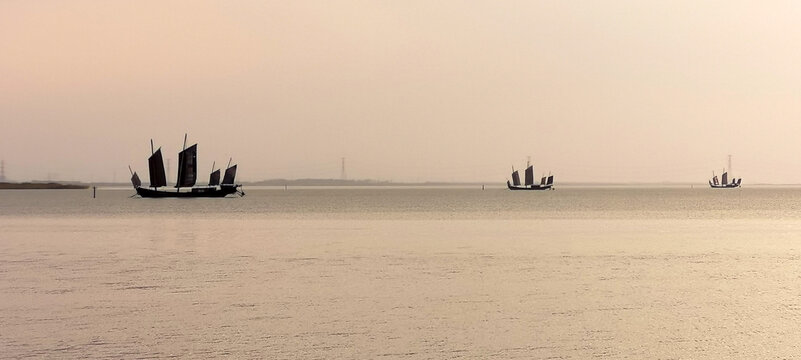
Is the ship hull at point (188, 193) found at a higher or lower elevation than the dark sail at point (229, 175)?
lower

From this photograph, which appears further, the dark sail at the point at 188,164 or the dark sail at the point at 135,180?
the dark sail at the point at 135,180

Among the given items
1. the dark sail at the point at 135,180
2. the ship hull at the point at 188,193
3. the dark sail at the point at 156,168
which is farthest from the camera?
the dark sail at the point at 135,180

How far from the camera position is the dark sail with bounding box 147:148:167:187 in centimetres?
13875

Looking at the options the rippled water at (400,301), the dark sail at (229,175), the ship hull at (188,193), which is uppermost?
the dark sail at (229,175)

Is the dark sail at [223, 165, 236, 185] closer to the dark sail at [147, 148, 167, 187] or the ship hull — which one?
the ship hull

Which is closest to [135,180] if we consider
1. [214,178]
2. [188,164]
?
[214,178]

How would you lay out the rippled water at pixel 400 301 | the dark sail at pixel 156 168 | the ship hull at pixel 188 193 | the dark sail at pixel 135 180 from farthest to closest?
the dark sail at pixel 135 180
the ship hull at pixel 188 193
the dark sail at pixel 156 168
the rippled water at pixel 400 301

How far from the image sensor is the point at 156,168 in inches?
5512

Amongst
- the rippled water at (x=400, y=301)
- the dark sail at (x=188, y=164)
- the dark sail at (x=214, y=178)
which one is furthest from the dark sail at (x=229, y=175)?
the rippled water at (x=400, y=301)

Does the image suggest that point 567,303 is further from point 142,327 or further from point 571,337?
point 142,327

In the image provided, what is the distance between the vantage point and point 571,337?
1596 cm

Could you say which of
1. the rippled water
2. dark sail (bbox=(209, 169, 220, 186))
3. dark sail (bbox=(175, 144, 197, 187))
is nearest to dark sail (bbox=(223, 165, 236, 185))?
dark sail (bbox=(209, 169, 220, 186))

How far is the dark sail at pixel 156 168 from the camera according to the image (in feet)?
455

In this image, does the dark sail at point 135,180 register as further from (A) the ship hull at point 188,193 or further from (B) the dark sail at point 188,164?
(B) the dark sail at point 188,164
